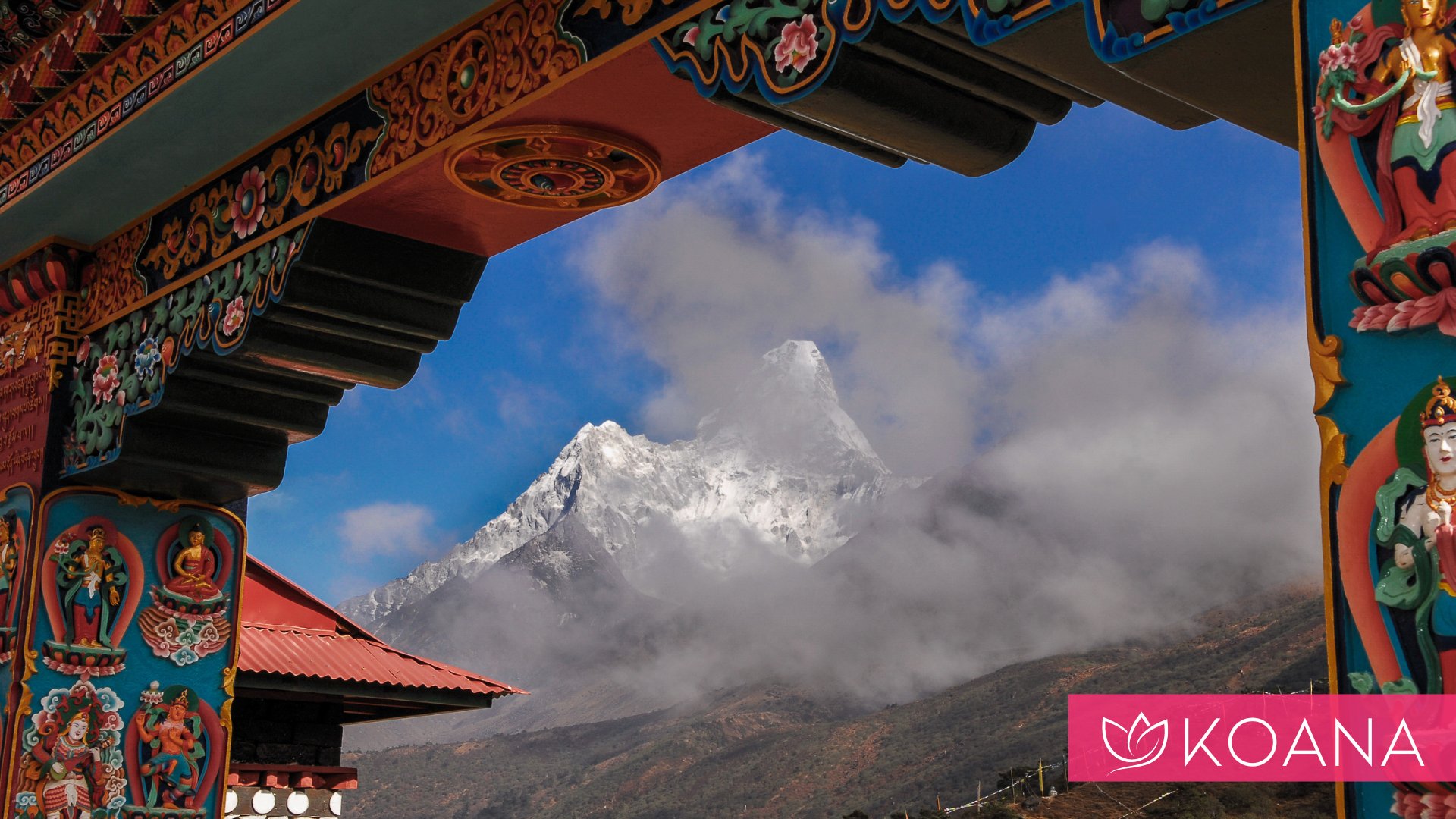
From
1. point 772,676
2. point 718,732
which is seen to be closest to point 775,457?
point 772,676

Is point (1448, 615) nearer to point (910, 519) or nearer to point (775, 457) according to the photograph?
point (910, 519)

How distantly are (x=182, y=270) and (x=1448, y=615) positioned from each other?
11.0ft

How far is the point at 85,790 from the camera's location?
153 inches

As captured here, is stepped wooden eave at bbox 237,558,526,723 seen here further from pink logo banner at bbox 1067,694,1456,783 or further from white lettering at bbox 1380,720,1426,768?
white lettering at bbox 1380,720,1426,768

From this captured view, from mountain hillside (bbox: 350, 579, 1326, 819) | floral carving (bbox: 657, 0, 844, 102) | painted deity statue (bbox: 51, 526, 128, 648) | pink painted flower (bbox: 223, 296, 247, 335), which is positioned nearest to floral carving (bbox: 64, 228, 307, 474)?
pink painted flower (bbox: 223, 296, 247, 335)

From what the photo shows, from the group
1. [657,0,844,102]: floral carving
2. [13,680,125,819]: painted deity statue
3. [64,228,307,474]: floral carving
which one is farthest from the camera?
[13,680,125,819]: painted deity statue

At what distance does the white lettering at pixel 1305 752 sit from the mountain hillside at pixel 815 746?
34.4 meters

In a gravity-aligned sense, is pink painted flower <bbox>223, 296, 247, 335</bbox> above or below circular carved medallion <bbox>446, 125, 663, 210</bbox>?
below

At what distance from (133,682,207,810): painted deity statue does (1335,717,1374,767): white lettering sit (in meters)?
3.43

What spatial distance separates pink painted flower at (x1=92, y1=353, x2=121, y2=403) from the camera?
159 inches

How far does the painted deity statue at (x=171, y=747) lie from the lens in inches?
157

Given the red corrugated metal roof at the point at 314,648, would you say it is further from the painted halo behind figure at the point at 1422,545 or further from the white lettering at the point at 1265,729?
the painted halo behind figure at the point at 1422,545

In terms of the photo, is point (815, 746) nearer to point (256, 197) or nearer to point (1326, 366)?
point (256, 197)

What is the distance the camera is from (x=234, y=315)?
364 cm
